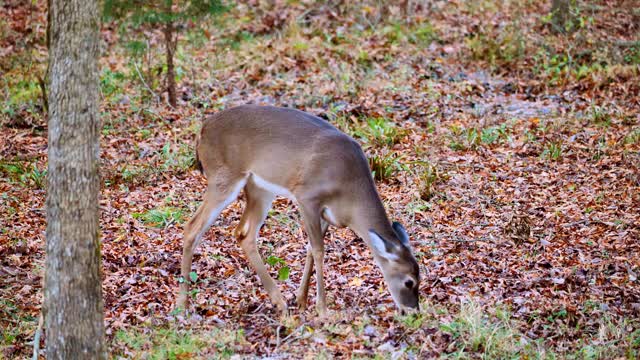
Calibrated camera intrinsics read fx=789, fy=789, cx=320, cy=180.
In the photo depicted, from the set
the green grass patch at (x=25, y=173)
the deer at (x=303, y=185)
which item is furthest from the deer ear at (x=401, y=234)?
the green grass patch at (x=25, y=173)

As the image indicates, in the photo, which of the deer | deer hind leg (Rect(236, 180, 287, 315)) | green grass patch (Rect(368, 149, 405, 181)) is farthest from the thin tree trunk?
deer hind leg (Rect(236, 180, 287, 315))

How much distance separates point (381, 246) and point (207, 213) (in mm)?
1603

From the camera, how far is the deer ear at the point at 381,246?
6.50 meters

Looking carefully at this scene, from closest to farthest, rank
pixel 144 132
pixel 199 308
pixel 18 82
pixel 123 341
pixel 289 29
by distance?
pixel 123 341 < pixel 199 308 < pixel 144 132 < pixel 18 82 < pixel 289 29

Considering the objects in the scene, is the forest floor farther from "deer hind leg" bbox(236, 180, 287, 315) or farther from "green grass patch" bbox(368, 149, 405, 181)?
"deer hind leg" bbox(236, 180, 287, 315)

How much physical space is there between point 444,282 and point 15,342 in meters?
3.86

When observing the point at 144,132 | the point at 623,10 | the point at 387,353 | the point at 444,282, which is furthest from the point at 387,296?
the point at 623,10

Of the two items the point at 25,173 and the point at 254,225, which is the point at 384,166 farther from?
the point at 25,173

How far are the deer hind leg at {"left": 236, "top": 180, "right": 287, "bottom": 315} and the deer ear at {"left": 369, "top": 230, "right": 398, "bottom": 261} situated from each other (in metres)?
1.02

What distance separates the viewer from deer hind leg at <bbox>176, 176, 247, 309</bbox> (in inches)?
275

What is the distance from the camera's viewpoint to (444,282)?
755 cm

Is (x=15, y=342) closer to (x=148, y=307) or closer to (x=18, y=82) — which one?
(x=148, y=307)

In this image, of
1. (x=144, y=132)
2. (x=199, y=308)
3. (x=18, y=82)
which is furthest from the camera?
(x=18, y=82)

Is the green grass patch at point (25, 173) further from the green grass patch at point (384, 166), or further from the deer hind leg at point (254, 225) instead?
the green grass patch at point (384, 166)
